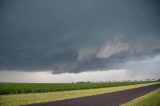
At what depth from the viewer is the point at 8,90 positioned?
52062mm

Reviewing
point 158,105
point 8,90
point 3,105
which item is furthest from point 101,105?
point 8,90

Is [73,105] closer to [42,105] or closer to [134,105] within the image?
[42,105]

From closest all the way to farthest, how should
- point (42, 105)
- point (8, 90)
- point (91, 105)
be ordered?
point (42, 105) → point (91, 105) → point (8, 90)

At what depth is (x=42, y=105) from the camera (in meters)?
23.1

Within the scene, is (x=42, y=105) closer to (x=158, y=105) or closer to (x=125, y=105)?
(x=125, y=105)

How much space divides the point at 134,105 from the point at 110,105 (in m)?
2.92

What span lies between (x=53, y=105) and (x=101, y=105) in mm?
5277

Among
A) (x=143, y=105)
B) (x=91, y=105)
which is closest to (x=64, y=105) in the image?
(x=91, y=105)

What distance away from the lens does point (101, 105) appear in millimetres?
24828

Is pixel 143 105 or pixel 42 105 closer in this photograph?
pixel 42 105

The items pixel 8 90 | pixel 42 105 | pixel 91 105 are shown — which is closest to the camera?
pixel 42 105

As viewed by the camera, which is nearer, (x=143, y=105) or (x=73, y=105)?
(x=73, y=105)

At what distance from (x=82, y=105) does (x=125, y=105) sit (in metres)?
4.93

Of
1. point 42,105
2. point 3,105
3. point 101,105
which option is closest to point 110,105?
point 101,105
